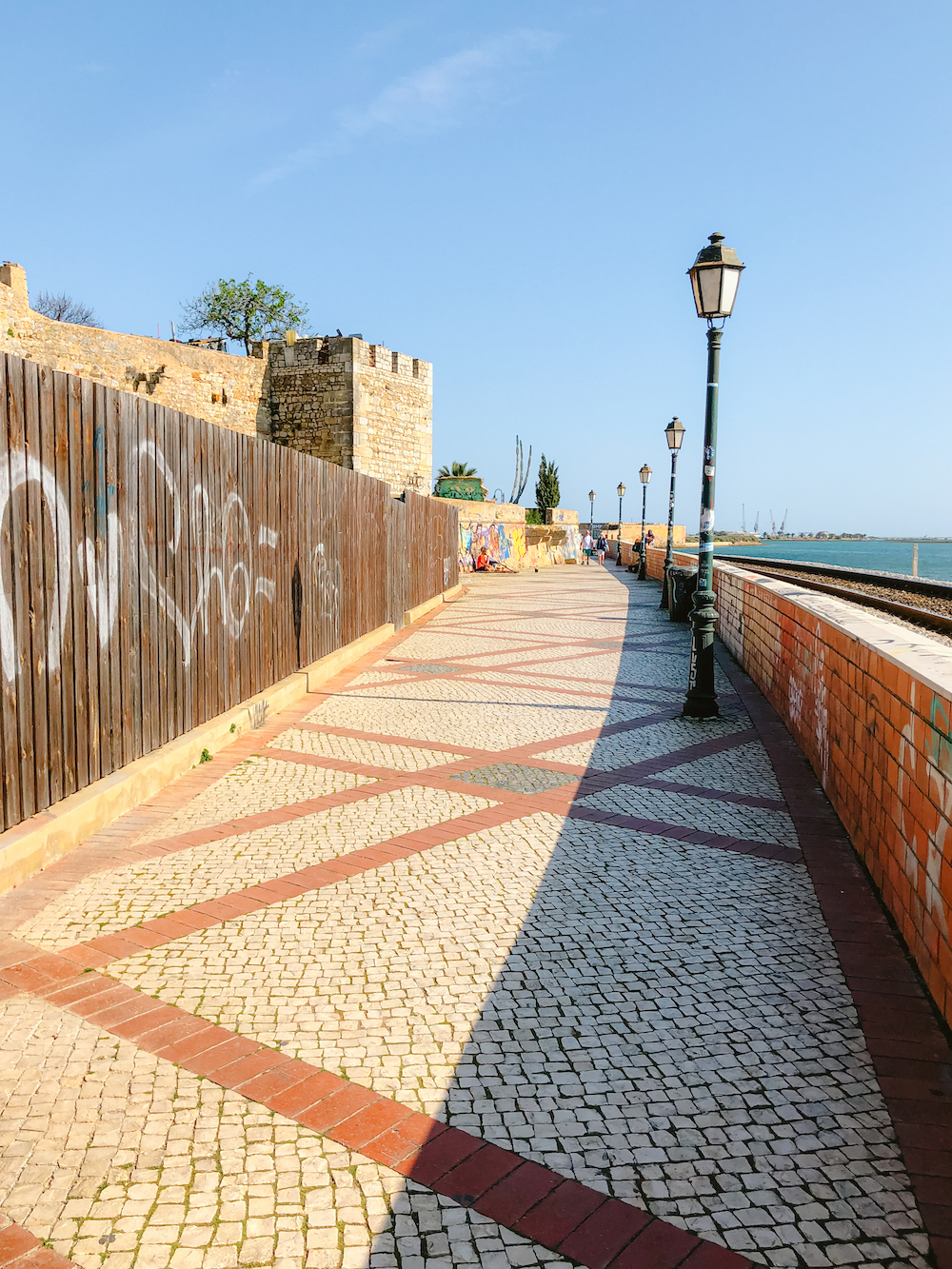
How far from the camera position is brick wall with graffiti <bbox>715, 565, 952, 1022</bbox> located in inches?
126

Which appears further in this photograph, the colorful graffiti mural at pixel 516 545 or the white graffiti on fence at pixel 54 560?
the colorful graffiti mural at pixel 516 545

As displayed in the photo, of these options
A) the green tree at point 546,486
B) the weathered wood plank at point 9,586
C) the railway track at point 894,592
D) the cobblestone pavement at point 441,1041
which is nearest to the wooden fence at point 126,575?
the weathered wood plank at point 9,586

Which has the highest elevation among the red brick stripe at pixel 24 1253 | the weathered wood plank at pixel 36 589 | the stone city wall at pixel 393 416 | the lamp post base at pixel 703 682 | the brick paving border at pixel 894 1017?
the stone city wall at pixel 393 416

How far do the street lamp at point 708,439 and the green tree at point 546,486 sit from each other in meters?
64.8

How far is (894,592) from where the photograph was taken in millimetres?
21812

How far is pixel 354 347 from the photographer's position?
30.7 m

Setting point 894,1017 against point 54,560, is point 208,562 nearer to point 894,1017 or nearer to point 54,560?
point 54,560

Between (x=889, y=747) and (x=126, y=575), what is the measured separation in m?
4.22

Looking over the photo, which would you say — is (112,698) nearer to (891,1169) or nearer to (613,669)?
(891,1169)

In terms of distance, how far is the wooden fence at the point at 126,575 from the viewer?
428 cm

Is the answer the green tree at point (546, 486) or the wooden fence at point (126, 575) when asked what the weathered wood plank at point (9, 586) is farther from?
the green tree at point (546, 486)

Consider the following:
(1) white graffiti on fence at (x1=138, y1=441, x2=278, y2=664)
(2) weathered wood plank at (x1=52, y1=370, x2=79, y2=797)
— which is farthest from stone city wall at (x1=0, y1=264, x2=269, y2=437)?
(2) weathered wood plank at (x1=52, y1=370, x2=79, y2=797)

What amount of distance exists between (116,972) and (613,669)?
8.52 meters

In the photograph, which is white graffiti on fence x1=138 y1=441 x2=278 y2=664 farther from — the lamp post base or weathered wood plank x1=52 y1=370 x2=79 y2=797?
the lamp post base
